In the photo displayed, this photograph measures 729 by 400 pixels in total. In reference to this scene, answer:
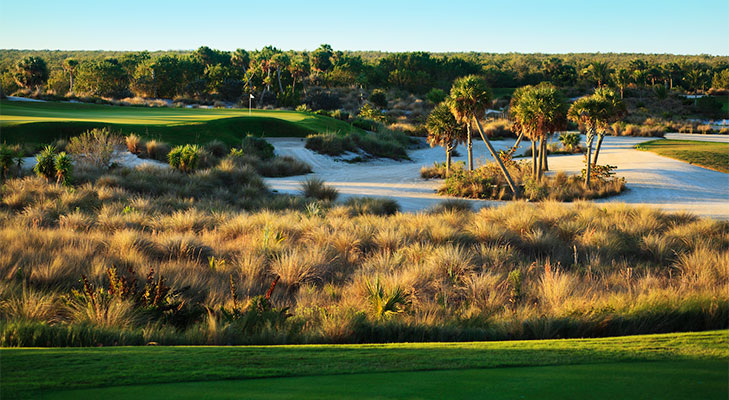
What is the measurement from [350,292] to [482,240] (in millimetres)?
4715

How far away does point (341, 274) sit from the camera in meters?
9.00

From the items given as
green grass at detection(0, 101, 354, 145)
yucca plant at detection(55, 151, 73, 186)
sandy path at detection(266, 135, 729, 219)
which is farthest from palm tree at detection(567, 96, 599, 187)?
yucca plant at detection(55, 151, 73, 186)

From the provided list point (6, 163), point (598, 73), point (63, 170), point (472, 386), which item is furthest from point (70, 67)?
point (472, 386)

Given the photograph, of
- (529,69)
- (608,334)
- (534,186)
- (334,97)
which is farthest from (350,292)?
(529,69)

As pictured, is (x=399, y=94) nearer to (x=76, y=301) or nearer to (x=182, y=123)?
(x=182, y=123)

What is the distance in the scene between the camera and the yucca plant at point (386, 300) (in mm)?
6820

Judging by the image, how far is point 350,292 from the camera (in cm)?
778

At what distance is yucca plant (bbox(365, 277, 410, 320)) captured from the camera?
6.82 metres

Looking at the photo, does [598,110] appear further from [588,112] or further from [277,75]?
[277,75]

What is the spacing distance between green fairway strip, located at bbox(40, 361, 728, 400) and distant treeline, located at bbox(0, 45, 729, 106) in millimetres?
53625

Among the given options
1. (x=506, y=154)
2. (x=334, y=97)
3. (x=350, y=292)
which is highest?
(x=334, y=97)

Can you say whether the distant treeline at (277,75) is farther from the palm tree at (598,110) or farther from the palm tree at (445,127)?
the palm tree at (598,110)

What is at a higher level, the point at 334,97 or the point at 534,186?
the point at 334,97

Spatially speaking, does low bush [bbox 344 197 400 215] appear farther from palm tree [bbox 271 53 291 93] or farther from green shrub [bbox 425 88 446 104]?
palm tree [bbox 271 53 291 93]
